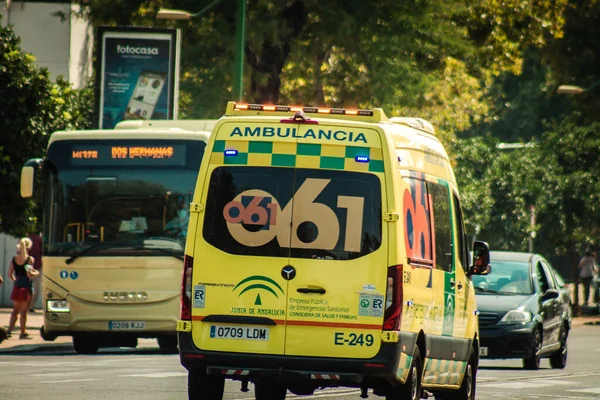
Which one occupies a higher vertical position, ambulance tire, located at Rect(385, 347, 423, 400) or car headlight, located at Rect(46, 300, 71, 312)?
ambulance tire, located at Rect(385, 347, 423, 400)

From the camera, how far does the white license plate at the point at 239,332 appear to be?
35.4ft

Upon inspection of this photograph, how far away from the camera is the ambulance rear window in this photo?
35.8ft

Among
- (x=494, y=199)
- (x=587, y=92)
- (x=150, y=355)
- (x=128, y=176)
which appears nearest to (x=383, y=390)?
(x=128, y=176)

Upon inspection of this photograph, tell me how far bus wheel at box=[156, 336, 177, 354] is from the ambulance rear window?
10368 millimetres

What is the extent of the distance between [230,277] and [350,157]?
1.23m

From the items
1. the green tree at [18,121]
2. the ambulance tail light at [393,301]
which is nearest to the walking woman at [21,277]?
the green tree at [18,121]

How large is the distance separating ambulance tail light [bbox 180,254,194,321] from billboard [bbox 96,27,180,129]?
16.7m

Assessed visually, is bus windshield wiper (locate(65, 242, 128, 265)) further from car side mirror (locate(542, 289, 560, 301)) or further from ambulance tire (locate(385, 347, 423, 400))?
ambulance tire (locate(385, 347, 423, 400))

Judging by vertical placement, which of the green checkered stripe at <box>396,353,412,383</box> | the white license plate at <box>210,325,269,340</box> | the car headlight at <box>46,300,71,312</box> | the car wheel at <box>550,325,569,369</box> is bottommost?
the car wheel at <box>550,325,569,369</box>

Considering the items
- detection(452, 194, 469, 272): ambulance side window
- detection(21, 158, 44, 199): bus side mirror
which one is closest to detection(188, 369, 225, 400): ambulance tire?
detection(452, 194, 469, 272): ambulance side window

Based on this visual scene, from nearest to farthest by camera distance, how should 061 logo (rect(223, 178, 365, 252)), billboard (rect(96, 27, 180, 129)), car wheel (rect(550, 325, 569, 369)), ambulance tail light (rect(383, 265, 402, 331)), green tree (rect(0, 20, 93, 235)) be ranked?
ambulance tail light (rect(383, 265, 402, 331)) < 061 logo (rect(223, 178, 365, 252)) < car wheel (rect(550, 325, 569, 369)) < green tree (rect(0, 20, 93, 235)) < billboard (rect(96, 27, 180, 129))

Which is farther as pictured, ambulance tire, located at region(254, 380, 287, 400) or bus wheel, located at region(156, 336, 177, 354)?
bus wheel, located at region(156, 336, 177, 354)

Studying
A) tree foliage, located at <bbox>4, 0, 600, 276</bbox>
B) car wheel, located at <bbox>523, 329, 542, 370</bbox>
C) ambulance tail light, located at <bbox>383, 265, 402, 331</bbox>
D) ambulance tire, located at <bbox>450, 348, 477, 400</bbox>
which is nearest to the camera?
ambulance tail light, located at <bbox>383, 265, 402, 331</bbox>

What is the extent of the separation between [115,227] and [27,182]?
5.00 feet
